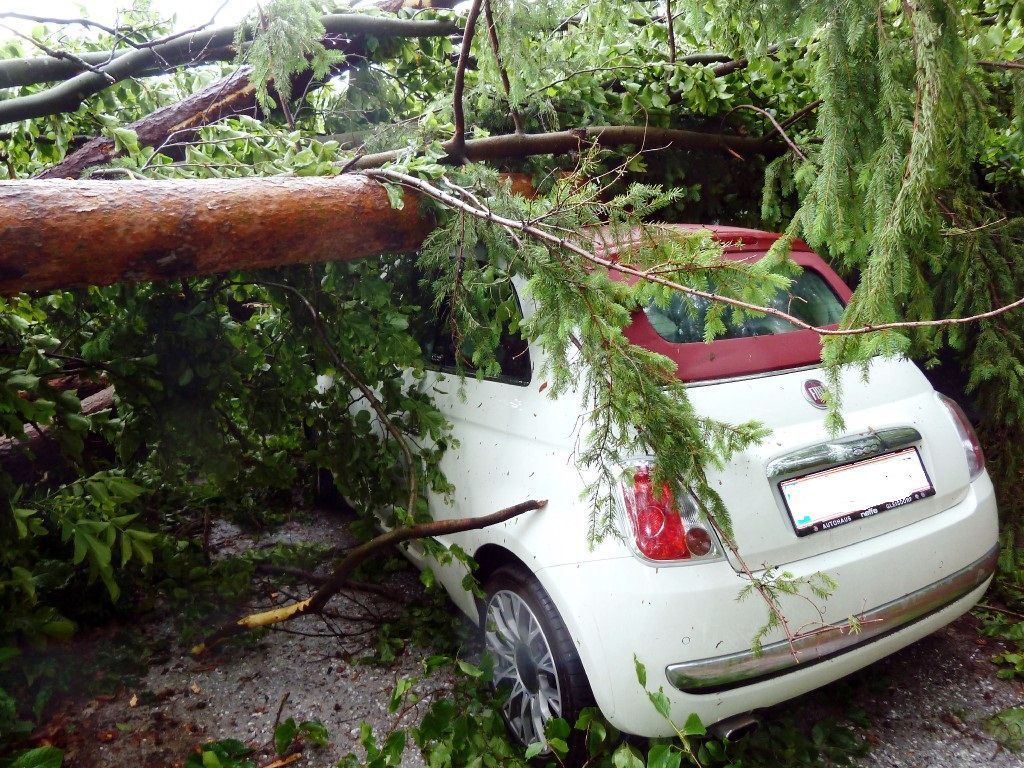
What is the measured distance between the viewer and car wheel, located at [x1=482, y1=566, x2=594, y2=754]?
6.59ft

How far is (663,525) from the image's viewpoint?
6.17 ft

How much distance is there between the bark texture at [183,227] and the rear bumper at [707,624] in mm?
1352

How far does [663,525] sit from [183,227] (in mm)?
1715

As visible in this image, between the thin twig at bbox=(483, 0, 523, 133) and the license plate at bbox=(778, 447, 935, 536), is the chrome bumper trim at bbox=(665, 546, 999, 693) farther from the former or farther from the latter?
the thin twig at bbox=(483, 0, 523, 133)

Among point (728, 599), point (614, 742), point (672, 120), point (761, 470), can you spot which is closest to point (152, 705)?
point (614, 742)

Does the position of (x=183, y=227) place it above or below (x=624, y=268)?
above

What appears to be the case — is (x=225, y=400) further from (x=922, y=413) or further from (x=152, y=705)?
(x=922, y=413)

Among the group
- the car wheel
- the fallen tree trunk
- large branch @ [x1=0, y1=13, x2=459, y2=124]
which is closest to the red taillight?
the car wheel

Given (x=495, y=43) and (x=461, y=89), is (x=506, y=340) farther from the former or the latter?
(x=495, y=43)

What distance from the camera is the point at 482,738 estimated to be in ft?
7.10

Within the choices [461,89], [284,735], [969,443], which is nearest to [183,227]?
[461,89]

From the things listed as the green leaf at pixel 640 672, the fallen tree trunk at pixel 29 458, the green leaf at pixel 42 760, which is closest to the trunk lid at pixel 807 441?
the green leaf at pixel 640 672

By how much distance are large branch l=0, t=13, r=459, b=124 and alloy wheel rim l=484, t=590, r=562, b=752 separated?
3.14 m

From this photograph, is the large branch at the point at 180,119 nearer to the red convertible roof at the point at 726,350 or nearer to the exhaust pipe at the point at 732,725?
the red convertible roof at the point at 726,350
